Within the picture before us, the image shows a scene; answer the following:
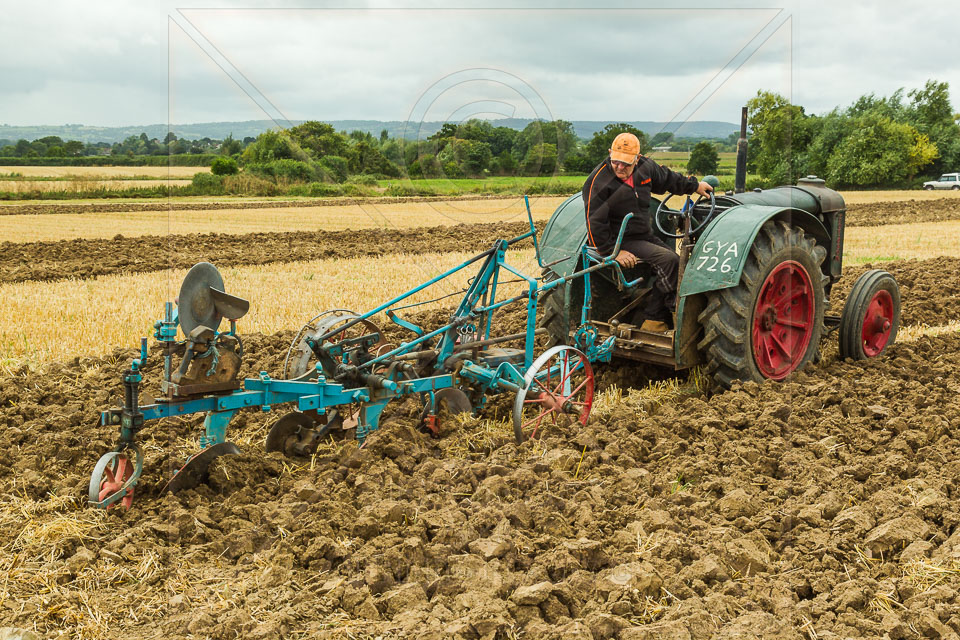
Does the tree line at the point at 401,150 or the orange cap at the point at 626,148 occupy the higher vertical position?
the orange cap at the point at 626,148

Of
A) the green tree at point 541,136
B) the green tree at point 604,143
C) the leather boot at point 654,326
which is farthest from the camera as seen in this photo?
the leather boot at point 654,326

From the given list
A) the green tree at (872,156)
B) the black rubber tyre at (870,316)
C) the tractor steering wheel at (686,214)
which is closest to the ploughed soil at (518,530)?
the black rubber tyre at (870,316)

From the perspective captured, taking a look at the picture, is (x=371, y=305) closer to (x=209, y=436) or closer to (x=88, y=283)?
(x=88, y=283)

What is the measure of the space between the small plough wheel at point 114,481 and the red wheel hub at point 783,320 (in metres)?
4.11

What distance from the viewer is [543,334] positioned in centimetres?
704

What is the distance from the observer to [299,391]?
15.2 ft

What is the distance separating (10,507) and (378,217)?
19.0 m

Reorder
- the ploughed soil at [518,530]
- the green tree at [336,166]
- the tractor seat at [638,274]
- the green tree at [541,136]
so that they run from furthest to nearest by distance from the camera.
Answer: the tractor seat at [638,274]
the green tree at [541,136]
the green tree at [336,166]
the ploughed soil at [518,530]

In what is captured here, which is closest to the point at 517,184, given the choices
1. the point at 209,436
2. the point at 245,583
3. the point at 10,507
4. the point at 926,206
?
the point at 209,436

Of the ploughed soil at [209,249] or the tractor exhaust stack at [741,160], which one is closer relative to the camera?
the tractor exhaust stack at [741,160]

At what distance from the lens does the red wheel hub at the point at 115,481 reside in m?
4.25

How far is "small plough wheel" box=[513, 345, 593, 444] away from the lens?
203 inches

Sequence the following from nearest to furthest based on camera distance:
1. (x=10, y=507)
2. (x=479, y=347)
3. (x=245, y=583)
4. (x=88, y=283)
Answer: (x=245, y=583), (x=10, y=507), (x=479, y=347), (x=88, y=283)

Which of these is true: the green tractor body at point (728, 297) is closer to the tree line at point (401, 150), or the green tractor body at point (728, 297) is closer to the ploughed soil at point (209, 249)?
the tree line at point (401, 150)
